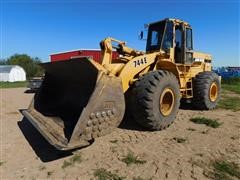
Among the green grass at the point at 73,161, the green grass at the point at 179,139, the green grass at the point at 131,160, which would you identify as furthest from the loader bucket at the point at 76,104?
the green grass at the point at 179,139

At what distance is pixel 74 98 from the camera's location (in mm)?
5859

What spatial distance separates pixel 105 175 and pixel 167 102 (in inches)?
111

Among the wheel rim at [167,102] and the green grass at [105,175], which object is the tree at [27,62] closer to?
the wheel rim at [167,102]

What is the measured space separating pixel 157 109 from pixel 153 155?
1.26m

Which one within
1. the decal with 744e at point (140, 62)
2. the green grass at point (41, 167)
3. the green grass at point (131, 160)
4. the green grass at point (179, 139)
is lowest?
the green grass at point (41, 167)

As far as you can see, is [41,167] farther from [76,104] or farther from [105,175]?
[76,104]

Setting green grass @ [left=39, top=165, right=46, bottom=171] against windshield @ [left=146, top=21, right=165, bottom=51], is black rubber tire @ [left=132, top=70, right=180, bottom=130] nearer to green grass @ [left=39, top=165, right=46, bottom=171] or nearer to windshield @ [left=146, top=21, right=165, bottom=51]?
windshield @ [left=146, top=21, right=165, bottom=51]

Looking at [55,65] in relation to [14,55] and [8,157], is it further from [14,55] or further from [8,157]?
[14,55]

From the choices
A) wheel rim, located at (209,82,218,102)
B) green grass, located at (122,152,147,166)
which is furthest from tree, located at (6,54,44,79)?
green grass, located at (122,152,147,166)

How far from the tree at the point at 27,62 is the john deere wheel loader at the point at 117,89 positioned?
188 ft

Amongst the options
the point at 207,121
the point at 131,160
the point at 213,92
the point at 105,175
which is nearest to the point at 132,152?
the point at 131,160

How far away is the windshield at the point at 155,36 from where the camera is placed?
23.1 feet

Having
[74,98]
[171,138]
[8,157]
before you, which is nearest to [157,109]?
[171,138]

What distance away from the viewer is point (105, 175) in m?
3.50
